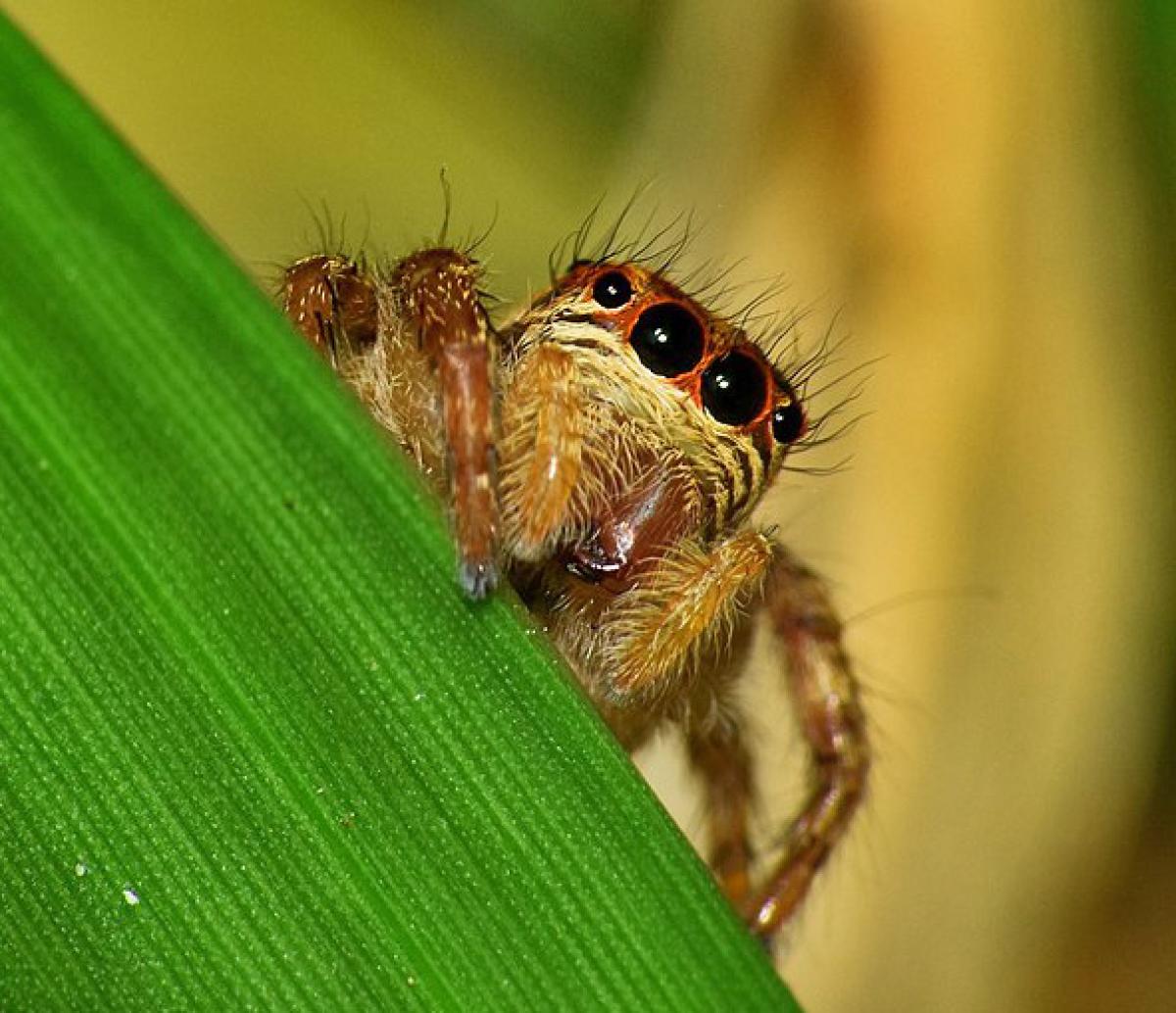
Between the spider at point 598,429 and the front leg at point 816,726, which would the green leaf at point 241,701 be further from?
the front leg at point 816,726

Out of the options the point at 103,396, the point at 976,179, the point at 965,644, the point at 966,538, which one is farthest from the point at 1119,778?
the point at 103,396

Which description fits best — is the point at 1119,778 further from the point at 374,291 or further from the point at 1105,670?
the point at 374,291

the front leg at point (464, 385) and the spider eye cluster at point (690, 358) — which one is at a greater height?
the spider eye cluster at point (690, 358)

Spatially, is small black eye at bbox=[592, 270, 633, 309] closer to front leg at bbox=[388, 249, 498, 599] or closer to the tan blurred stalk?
front leg at bbox=[388, 249, 498, 599]

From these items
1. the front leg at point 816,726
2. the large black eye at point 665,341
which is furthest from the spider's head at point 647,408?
the front leg at point 816,726

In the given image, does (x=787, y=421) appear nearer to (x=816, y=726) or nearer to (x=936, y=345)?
(x=816, y=726)

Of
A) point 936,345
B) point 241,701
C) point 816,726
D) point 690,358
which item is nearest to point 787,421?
point 690,358
